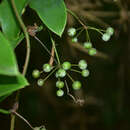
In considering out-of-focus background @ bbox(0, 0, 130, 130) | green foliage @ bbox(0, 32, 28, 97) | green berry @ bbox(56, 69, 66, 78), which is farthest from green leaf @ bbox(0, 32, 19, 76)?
out-of-focus background @ bbox(0, 0, 130, 130)

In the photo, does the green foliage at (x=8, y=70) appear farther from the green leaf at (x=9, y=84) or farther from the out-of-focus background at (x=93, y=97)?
the out-of-focus background at (x=93, y=97)

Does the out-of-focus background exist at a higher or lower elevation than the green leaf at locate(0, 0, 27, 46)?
lower

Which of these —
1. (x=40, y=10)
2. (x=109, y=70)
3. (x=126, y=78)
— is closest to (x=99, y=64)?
(x=109, y=70)

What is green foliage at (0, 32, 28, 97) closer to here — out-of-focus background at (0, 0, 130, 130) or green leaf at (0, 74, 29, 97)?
green leaf at (0, 74, 29, 97)

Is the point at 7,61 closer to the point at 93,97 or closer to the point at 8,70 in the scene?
the point at 8,70

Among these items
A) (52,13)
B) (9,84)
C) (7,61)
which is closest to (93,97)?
(52,13)

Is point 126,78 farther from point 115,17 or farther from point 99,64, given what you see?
point 115,17
